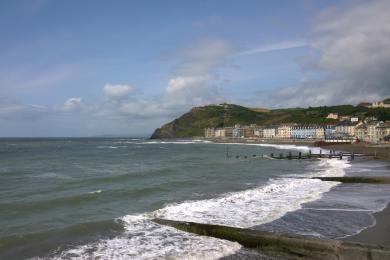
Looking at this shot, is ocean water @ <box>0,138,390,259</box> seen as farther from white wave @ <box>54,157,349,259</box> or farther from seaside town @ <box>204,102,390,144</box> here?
seaside town @ <box>204,102,390,144</box>

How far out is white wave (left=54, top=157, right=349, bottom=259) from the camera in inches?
523

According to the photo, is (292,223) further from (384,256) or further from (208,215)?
(384,256)

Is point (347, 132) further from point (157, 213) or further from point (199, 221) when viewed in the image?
point (199, 221)

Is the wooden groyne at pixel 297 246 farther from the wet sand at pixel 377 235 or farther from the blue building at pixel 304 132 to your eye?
the blue building at pixel 304 132

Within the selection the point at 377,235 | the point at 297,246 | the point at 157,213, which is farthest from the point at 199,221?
the point at 377,235

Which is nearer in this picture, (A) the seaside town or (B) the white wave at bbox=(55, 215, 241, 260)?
(B) the white wave at bbox=(55, 215, 241, 260)

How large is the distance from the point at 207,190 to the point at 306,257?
662 inches

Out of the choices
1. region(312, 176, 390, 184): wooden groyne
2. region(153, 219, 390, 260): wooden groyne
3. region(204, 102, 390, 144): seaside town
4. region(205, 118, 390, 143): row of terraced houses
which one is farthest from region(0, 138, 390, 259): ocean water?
region(205, 118, 390, 143): row of terraced houses

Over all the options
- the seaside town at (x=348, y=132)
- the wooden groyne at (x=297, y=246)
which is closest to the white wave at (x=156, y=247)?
the wooden groyne at (x=297, y=246)

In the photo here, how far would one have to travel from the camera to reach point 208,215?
63.0 ft

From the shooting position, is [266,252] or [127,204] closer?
[266,252]

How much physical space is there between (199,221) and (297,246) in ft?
21.0

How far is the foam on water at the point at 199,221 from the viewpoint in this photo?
43.6ft

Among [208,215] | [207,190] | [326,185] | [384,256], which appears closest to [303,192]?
[326,185]
